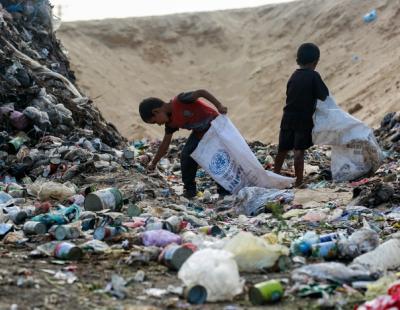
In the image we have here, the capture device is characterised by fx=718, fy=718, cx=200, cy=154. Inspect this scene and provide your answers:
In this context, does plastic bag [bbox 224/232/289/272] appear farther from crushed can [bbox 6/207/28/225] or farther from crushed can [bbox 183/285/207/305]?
crushed can [bbox 6/207/28/225]

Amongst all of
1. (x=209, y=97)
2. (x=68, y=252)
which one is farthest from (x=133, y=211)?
(x=209, y=97)

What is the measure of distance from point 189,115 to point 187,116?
0.02 meters

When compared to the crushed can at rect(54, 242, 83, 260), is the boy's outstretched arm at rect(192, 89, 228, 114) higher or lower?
higher

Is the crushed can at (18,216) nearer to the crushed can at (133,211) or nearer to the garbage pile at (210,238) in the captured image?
the garbage pile at (210,238)

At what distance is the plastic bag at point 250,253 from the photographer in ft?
10.1

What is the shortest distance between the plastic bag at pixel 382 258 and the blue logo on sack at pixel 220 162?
2.61 m

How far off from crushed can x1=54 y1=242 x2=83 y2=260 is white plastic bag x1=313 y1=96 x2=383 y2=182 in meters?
3.60

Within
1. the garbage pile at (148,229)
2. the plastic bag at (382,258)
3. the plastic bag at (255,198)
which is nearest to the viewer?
the garbage pile at (148,229)

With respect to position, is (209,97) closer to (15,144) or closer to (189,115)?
(189,115)

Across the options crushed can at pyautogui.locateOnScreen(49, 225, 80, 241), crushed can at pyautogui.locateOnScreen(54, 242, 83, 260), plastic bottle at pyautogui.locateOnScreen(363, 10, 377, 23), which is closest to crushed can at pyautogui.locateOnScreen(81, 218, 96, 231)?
crushed can at pyautogui.locateOnScreen(49, 225, 80, 241)

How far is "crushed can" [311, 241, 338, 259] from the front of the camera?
339 cm

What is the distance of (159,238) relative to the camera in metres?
3.50

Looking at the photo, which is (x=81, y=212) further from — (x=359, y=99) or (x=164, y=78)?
(x=164, y=78)

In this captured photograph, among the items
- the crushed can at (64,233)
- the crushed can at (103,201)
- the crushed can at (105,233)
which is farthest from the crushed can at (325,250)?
the crushed can at (103,201)
